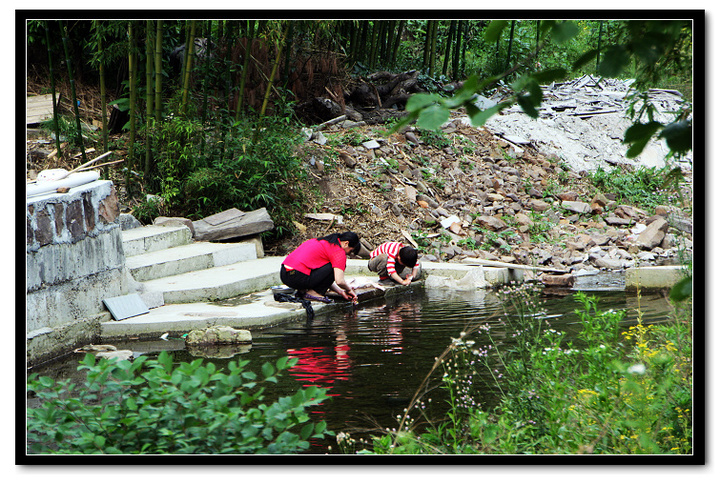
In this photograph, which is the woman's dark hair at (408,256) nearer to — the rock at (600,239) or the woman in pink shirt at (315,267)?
the woman in pink shirt at (315,267)

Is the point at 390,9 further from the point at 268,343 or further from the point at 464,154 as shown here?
the point at 464,154

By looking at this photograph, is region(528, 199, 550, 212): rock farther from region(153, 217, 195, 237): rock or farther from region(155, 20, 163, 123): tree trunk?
region(155, 20, 163, 123): tree trunk

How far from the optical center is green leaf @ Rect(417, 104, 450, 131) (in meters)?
1.98

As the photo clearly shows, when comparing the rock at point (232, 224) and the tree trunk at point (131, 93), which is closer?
the tree trunk at point (131, 93)

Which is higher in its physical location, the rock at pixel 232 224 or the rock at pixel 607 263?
the rock at pixel 232 224

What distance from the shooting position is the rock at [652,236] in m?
10.5

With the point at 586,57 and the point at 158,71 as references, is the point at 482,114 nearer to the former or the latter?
the point at 586,57

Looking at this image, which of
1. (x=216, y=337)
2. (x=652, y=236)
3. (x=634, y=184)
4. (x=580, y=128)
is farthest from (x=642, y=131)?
(x=580, y=128)

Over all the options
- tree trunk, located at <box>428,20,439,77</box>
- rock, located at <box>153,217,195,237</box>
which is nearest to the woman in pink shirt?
rock, located at <box>153,217,195,237</box>

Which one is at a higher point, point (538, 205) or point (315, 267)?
point (538, 205)

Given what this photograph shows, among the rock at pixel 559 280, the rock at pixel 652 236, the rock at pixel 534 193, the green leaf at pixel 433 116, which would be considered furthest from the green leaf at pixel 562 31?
the rock at pixel 534 193

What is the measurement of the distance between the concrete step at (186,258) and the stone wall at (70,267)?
72 centimetres

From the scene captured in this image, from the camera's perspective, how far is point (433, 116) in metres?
1.99

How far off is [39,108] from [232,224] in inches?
172
